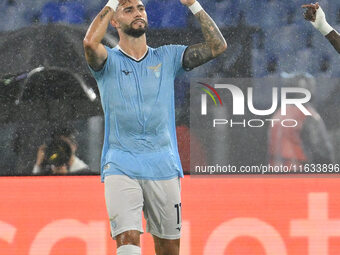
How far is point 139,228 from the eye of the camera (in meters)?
3.79

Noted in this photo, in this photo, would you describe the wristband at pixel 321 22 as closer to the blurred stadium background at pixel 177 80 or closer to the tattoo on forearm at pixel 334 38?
the tattoo on forearm at pixel 334 38

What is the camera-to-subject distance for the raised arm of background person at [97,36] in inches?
149

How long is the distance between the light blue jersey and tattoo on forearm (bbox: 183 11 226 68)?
16 cm

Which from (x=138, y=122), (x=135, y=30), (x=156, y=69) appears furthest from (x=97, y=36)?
(x=138, y=122)

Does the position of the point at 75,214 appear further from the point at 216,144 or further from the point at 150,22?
the point at 150,22

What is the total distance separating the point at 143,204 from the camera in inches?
156

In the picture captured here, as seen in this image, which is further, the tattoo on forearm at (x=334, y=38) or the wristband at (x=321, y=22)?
the tattoo on forearm at (x=334, y=38)

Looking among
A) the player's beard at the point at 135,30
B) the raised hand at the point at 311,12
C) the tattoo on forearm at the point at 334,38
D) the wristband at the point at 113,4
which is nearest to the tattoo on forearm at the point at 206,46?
the player's beard at the point at 135,30

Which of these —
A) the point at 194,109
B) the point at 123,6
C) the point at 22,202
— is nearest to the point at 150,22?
the point at 194,109

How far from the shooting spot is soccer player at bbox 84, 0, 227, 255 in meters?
3.79

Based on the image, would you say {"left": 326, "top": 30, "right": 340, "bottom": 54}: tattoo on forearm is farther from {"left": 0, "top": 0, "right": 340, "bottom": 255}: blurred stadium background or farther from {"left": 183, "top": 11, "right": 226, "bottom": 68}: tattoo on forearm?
{"left": 183, "top": 11, "right": 226, "bottom": 68}: tattoo on forearm

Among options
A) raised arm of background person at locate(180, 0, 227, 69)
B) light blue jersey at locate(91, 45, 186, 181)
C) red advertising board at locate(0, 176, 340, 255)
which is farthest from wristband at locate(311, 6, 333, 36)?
red advertising board at locate(0, 176, 340, 255)

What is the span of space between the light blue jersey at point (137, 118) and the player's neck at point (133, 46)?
0.12 ft

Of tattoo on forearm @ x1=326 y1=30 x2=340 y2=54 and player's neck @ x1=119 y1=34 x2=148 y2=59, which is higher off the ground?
tattoo on forearm @ x1=326 y1=30 x2=340 y2=54
